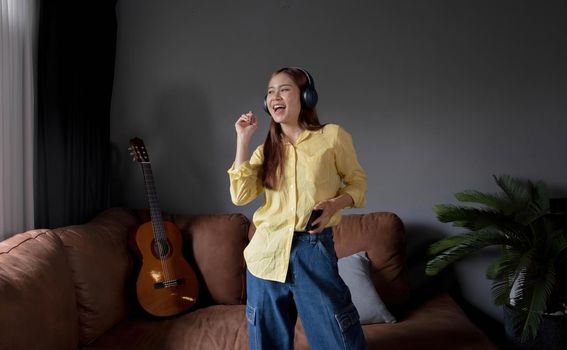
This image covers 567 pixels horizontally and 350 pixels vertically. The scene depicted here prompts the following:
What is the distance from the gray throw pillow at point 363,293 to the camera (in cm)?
195

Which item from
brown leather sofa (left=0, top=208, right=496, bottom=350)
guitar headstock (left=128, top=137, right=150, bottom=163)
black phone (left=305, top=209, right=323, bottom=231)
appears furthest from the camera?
guitar headstock (left=128, top=137, right=150, bottom=163)

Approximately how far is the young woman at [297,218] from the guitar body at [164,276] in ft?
2.98

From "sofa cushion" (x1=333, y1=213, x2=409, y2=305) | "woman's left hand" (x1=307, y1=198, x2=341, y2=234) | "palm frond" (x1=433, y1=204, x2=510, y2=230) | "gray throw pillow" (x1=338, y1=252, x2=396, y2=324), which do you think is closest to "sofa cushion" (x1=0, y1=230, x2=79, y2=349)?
"woman's left hand" (x1=307, y1=198, x2=341, y2=234)

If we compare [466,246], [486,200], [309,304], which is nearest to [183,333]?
[309,304]

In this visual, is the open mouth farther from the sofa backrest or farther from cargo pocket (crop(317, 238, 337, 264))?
the sofa backrest

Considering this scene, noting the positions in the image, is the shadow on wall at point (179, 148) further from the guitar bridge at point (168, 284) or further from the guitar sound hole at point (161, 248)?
the guitar bridge at point (168, 284)

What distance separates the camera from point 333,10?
2.47 meters

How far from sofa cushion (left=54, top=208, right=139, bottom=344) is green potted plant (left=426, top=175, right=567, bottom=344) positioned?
1457 millimetres

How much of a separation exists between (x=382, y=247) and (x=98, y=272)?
1.33 meters

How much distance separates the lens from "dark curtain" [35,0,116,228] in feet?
6.73

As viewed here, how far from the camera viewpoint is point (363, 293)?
6.52ft

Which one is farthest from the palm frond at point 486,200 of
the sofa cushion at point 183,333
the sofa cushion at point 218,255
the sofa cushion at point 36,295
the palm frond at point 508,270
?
the sofa cushion at point 36,295

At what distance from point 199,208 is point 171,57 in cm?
91

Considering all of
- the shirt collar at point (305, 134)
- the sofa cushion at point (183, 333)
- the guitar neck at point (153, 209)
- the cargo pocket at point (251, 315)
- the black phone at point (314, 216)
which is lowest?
the sofa cushion at point (183, 333)
